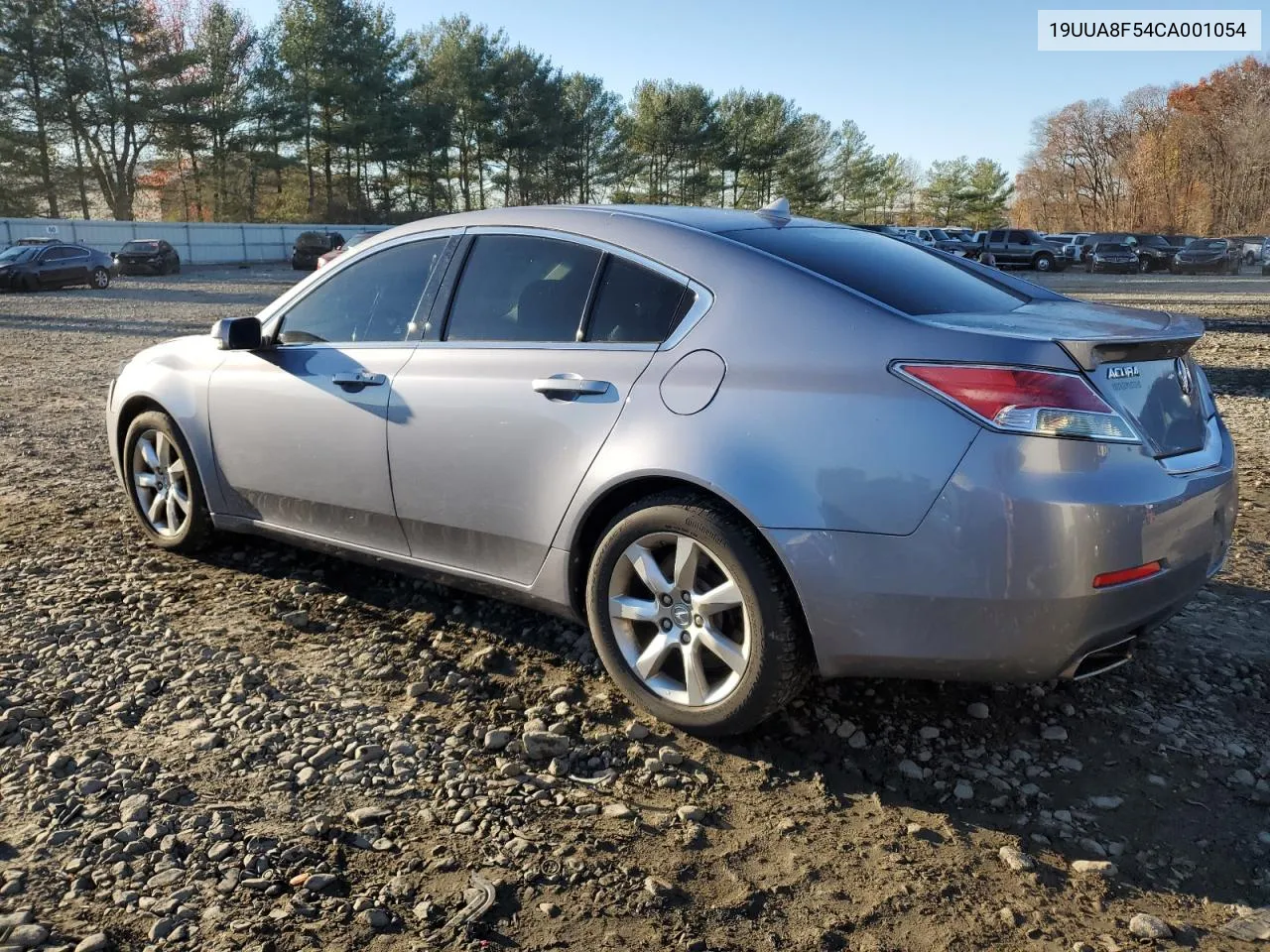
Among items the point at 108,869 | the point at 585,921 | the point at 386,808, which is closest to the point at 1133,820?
the point at 585,921

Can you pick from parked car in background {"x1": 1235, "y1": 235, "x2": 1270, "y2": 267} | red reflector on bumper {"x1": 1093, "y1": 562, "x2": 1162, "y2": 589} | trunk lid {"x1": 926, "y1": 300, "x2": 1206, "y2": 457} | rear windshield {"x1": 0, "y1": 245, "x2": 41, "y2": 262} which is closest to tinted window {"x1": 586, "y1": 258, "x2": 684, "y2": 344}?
trunk lid {"x1": 926, "y1": 300, "x2": 1206, "y2": 457}

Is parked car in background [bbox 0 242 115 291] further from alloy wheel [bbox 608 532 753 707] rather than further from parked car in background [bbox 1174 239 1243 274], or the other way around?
parked car in background [bbox 1174 239 1243 274]

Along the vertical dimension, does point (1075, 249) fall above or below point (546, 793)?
above

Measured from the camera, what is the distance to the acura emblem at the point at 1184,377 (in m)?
3.17

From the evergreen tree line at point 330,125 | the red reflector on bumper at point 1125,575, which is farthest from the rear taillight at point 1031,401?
the evergreen tree line at point 330,125

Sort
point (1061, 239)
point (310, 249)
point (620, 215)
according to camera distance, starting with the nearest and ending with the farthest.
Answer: point (620, 215) < point (310, 249) < point (1061, 239)

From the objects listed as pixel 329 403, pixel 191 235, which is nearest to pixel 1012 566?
pixel 329 403

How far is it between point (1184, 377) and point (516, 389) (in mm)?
2101

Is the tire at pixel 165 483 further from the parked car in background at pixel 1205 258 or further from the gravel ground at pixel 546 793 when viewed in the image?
the parked car in background at pixel 1205 258

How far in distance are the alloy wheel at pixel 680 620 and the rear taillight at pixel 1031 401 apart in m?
0.84

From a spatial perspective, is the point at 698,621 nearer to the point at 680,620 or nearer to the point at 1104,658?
the point at 680,620

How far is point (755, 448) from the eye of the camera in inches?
118

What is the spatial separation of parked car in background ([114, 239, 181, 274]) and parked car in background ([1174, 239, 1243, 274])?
39.2 meters

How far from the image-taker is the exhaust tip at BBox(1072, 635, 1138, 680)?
9.52 ft
